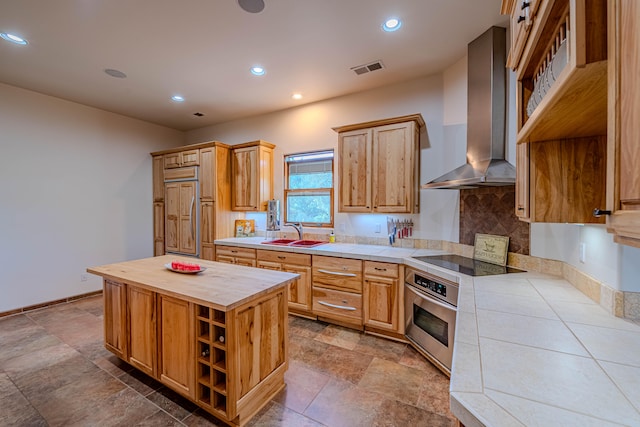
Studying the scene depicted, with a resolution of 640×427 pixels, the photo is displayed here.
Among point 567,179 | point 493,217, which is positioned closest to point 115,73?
point 567,179

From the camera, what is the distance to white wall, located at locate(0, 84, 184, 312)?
349cm

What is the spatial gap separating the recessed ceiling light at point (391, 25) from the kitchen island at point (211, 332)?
7.76ft

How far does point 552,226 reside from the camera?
2.04 m

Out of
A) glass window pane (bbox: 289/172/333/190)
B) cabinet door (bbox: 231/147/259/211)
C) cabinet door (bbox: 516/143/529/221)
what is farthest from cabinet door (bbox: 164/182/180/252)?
cabinet door (bbox: 516/143/529/221)

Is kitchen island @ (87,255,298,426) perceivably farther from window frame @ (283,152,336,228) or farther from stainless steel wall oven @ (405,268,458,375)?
window frame @ (283,152,336,228)

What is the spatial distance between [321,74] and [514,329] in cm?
316

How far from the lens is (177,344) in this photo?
186cm

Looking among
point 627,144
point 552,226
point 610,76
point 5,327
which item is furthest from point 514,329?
point 5,327

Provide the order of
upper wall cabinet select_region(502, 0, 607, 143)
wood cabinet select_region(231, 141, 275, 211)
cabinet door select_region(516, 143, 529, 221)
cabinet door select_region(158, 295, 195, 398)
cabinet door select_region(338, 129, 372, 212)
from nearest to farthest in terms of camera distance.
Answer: upper wall cabinet select_region(502, 0, 607, 143), cabinet door select_region(516, 143, 529, 221), cabinet door select_region(158, 295, 195, 398), cabinet door select_region(338, 129, 372, 212), wood cabinet select_region(231, 141, 275, 211)

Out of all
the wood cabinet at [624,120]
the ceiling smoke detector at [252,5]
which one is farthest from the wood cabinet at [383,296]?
the ceiling smoke detector at [252,5]

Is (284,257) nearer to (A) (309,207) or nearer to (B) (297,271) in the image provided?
(B) (297,271)

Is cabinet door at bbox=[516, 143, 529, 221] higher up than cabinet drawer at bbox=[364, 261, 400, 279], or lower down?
higher up

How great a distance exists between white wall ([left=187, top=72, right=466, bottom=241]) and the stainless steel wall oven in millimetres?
871

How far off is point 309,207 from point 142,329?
2640 mm
